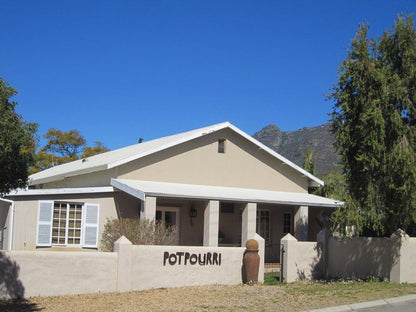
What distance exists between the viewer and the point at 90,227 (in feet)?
58.6

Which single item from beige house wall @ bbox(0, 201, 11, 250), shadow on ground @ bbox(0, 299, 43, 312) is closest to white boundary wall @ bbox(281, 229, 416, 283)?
shadow on ground @ bbox(0, 299, 43, 312)

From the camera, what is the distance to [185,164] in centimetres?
2005

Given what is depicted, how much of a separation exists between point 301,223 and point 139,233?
24.5ft

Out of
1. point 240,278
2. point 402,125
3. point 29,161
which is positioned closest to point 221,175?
point 240,278

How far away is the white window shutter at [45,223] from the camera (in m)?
17.2

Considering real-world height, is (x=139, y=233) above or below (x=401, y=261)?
above

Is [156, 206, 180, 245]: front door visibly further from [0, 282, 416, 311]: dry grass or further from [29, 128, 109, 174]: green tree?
[29, 128, 109, 174]: green tree

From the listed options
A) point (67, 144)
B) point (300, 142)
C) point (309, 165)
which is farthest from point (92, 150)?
point (300, 142)

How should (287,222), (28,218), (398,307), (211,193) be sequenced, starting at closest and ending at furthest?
(398,307) < (28,218) < (211,193) < (287,222)

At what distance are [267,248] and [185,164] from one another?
531 cm

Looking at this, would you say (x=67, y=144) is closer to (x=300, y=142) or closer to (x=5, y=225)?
(x=5, y=225)

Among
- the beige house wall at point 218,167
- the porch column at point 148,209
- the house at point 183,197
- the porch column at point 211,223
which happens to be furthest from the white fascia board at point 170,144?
the porch column at point 211,223

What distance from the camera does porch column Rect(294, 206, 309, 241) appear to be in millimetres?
20016

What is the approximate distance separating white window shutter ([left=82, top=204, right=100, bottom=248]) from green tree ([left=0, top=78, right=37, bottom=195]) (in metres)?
9.12
